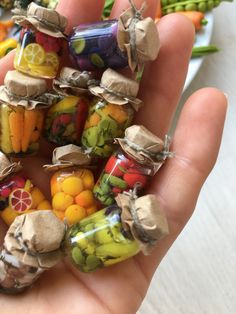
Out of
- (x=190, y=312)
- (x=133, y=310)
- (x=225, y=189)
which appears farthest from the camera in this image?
(x=225, y=189)

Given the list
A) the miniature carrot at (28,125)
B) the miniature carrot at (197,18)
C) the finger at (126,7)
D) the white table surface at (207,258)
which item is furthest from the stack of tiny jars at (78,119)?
the miniature carrot at (197,18)

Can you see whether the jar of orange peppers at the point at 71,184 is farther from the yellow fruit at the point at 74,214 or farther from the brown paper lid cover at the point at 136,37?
the brown paper lid cover at the point at 136,37

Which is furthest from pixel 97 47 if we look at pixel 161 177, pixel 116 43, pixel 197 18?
pixel 197 18

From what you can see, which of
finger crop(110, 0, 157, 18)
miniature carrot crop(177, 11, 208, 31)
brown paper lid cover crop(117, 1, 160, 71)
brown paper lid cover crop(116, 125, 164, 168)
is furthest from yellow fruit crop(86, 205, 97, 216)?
miniature carrot crop(177, 11, 208, 31)

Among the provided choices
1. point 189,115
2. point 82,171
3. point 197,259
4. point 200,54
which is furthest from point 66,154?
point 200,54

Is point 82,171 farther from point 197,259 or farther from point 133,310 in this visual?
point 197,259
